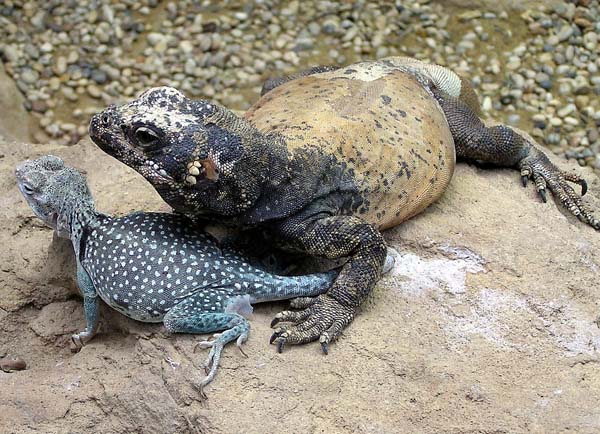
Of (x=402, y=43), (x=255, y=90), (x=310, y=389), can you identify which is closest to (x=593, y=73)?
(x=402, y=43)

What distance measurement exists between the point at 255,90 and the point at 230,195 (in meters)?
4.52

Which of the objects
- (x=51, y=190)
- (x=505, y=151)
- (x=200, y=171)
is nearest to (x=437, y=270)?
(x=505, y=151)

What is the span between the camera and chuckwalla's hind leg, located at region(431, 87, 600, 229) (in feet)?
20.6

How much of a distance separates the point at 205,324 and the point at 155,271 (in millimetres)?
391

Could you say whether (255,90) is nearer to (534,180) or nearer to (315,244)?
(534,180)

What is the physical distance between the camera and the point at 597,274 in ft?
18.0

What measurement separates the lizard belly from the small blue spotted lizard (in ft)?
2.23

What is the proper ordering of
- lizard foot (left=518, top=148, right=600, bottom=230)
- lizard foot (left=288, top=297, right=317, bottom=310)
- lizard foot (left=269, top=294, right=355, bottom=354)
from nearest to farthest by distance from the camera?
lizard foot (left=269, top=294, right=355, bottom=354) < lizard foot (left=288, top=297, right=317, bottom=310) < lizard foot (left=518, top=148, right=600, bottom=230)

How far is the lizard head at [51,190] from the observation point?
5.07 m

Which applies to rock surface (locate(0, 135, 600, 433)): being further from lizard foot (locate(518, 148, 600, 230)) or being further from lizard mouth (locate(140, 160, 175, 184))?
lizard mouth (locate(140, 160, 175, 184))

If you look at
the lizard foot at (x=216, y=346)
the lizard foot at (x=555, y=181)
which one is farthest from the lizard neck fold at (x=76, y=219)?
the lizard foot at (x=555, y=181)

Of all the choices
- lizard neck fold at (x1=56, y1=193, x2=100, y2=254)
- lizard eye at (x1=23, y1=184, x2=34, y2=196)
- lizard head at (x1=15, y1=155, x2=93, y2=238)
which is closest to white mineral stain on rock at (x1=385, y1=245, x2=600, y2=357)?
lizard neck fold at (x1=56, y1=193, x2=100, y2=254)

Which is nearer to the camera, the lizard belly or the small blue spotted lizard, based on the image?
the small blue spotted lizard

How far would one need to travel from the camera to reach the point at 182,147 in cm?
470
